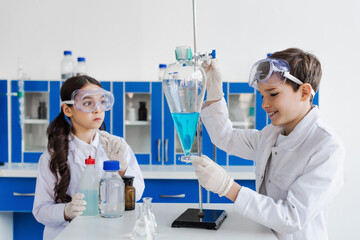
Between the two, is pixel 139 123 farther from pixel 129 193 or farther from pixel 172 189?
pixel 129 193

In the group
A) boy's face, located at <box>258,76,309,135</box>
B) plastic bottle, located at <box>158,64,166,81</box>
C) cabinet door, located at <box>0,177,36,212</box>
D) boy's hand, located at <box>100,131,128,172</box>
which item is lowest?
cabinet door, located at <box>0,177,36,212</box>

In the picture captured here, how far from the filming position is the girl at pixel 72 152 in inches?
73.8

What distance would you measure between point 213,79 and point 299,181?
64cm

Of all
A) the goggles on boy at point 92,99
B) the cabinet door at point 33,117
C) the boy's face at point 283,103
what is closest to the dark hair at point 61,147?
the goggles on boy at point 92,99

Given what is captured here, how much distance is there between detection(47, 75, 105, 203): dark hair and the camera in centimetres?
188

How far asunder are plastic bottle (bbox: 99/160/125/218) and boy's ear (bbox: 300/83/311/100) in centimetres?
76

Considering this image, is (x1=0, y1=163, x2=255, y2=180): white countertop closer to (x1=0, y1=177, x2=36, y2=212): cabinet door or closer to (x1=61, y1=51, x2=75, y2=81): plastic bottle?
(x1=0, y1=177, x2=36, y2=212): cabinet door

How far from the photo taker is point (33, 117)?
3.38 m

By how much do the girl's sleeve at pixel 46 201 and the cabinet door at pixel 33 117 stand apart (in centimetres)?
145

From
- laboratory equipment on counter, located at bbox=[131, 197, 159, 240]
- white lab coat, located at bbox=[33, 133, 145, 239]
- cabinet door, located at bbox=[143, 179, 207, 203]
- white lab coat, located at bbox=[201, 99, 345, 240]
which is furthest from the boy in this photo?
cabinet door, located at bbox=[143, 179, 207, 203]

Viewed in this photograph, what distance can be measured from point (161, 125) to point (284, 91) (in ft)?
6.26

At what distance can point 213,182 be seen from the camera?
4.58 feet

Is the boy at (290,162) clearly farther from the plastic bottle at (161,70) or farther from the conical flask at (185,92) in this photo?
the plastic bottle at (161,70)

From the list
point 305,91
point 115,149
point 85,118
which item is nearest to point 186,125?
point 305,91
